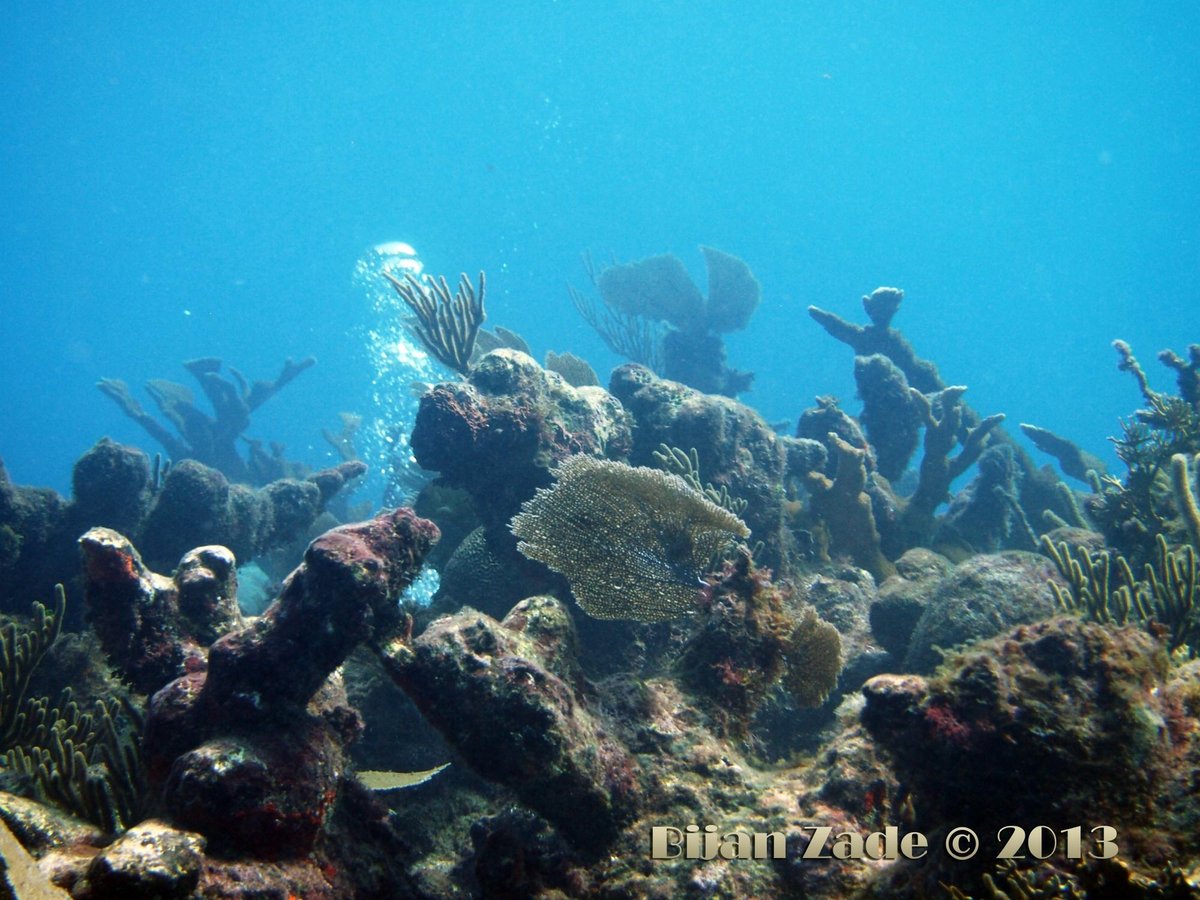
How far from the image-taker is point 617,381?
27.6ft

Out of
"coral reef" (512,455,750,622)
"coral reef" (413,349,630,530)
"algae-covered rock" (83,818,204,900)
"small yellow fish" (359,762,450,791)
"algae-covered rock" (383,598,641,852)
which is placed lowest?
"algae-covered rock" (83,818,204,900)

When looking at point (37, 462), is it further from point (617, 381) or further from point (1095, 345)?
point (1095, 345)

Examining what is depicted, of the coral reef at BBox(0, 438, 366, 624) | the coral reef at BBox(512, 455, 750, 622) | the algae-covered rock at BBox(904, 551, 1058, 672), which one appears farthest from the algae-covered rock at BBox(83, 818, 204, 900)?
the coral reef at BBox(0, 438, 366, 624)

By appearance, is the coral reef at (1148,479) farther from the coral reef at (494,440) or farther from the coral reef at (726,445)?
the coral reef at (494,440)

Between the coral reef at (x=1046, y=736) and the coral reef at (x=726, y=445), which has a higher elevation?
the coral reef at (x=726, y=445)

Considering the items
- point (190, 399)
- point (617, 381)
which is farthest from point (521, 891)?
point (190, 399)

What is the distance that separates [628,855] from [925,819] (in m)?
1.38

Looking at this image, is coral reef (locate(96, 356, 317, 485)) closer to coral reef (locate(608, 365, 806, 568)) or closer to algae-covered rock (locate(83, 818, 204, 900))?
coral reef (locate(608, 365, 806, 568))

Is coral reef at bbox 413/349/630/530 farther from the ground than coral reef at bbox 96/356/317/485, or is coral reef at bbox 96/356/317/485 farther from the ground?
coral reef at bbox 96/356/317/485

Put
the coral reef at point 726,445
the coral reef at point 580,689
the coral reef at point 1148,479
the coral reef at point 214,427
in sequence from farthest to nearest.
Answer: the coral reef at point 214,427 → the coral reef at point 726,445 → the coral reef at point 1148,479 → the coral reef at point 580,689

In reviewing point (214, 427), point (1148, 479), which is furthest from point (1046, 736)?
point (214, 427)

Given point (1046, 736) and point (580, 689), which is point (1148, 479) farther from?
point (580, 689)

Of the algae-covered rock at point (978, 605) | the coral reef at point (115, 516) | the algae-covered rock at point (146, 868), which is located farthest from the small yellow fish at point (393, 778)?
the coral reef at point (115, 516)

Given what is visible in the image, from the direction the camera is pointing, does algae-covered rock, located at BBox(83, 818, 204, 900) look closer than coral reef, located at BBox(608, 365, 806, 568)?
Yes
